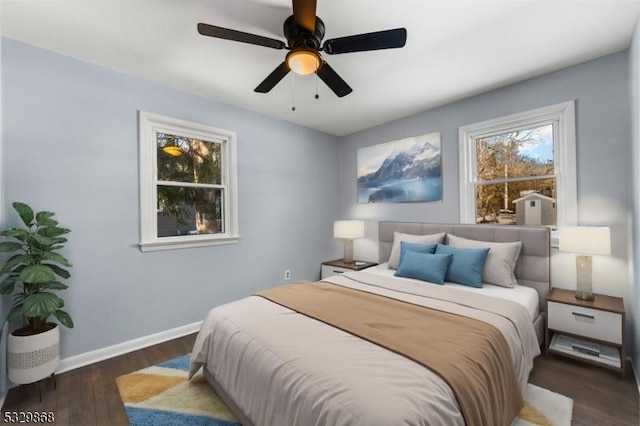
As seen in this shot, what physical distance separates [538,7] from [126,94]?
3369mm

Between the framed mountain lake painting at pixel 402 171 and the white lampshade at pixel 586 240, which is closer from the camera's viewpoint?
the white lampshade at pixel 586 240

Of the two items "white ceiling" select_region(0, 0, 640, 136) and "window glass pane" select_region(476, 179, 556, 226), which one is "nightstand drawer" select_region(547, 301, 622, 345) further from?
"white ceiling" select_region(0, 0, 640, 136)

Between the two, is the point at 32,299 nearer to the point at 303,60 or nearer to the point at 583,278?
the point at 303,60

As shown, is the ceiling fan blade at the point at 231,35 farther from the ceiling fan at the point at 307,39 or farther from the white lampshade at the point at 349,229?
the white lampshade at the point at 349,229

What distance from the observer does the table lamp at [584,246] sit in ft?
7.11

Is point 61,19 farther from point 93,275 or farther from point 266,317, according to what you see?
point 266,317

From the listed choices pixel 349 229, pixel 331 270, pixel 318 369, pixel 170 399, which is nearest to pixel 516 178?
pixel 349 229

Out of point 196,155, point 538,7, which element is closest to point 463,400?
point 538,7

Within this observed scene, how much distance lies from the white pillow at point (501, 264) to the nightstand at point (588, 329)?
12.9 inches

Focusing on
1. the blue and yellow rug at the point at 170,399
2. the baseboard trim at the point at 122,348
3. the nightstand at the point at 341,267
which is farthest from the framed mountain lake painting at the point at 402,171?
the blue and yellow rug at the point at 170,399

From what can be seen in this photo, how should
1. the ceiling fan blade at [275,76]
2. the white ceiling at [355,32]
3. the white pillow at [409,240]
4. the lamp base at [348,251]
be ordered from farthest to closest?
the lamp base at [348,251], the white pillow at [409,240], the ceiling fan blade at [275,76], the white ceiling at [355,32]

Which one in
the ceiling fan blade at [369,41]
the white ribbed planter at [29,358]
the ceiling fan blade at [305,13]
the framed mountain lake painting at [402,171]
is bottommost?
the white ribbed planter at [29,358]

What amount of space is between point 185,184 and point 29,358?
1.83 metres

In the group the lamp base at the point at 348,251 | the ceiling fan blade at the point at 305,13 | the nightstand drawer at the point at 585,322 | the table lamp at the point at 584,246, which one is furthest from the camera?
the lamp base at the point at 348,251
